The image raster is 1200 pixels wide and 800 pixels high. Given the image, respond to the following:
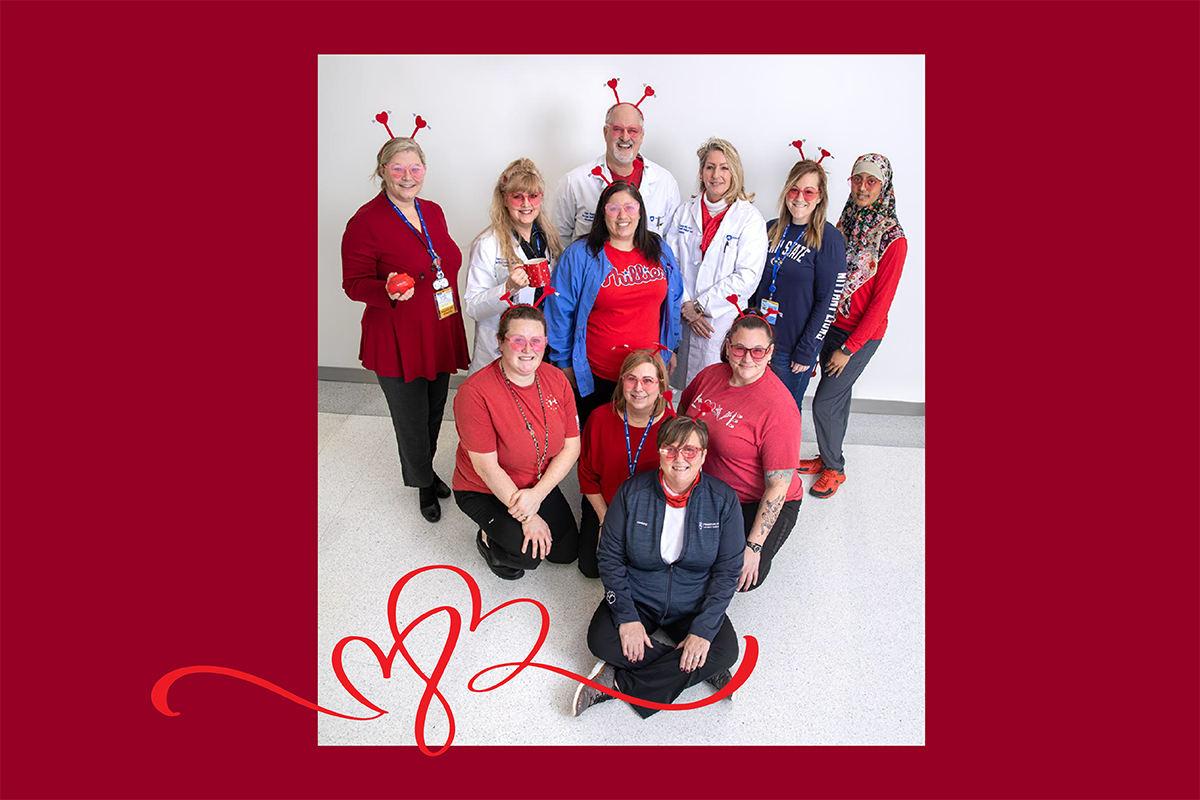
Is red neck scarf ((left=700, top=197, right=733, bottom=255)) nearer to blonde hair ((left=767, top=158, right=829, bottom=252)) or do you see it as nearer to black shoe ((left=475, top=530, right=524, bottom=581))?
blonde hair ((left=767, top=158, right=829, bottom=252))

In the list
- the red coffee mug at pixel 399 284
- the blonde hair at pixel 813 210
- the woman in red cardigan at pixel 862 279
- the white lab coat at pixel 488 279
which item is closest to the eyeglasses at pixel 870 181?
the woman in red cardigan at pixel 862 279

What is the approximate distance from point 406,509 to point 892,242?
2.48 metres

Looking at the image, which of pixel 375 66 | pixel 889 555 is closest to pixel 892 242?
A: pixel 889 555

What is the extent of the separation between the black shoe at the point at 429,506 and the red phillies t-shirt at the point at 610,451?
837 millimetres

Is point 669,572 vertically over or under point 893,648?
over

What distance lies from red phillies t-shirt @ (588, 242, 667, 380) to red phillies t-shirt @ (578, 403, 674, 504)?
13.0 inches

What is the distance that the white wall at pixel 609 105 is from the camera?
144 inches

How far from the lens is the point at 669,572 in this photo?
2496 millimetres

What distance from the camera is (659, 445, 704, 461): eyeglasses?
2.33m

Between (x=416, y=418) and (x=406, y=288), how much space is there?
2.25ft

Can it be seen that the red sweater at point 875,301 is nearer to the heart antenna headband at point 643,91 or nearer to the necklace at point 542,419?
the heart antenna headband at point 643,91

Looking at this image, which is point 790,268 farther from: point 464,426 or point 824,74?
point 464,426

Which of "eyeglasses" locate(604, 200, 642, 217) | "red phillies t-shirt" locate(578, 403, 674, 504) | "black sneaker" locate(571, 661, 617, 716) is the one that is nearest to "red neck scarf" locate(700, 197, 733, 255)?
"eyeglasses" locate(604, 200, 642, 217)

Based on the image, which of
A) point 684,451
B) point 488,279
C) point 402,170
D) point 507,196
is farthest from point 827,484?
point 402,170
